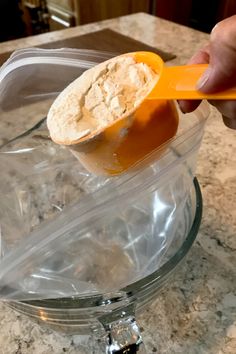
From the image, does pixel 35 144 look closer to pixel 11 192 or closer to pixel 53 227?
pixel 11 192

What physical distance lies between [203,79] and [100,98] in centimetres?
10

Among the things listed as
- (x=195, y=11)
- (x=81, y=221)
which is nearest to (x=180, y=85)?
(x=81, y=221)

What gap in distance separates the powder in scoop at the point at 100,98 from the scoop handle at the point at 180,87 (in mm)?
12

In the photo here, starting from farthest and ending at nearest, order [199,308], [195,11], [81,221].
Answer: [195,11]
[199,308]
[81,221]

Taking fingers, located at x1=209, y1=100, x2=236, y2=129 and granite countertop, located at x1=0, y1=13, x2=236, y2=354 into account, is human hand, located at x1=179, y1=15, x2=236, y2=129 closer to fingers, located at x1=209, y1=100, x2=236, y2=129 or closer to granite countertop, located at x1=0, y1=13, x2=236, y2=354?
fingers, located at x1=209, y1=100, x2=236, y2=129

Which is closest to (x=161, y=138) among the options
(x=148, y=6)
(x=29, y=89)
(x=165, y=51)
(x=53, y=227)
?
(x=53, y=227)

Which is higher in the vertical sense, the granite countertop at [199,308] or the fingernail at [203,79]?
the fingernail at [203,79]

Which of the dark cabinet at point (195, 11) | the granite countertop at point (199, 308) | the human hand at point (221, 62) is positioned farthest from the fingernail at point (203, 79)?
the dark cabinet at point (195, 11)

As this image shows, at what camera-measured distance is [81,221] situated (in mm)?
327

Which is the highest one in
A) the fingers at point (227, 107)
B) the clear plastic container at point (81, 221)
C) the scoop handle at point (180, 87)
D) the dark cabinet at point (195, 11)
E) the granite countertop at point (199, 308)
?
the scoop handle at point (180, 87)

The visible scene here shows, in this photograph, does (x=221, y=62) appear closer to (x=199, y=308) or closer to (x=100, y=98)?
(x=100, y=98)

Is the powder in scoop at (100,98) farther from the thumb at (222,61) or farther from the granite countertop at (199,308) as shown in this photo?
the granite countertop at (199,308)

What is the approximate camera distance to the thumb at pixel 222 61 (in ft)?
1.14

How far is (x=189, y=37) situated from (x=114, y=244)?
70 cm
